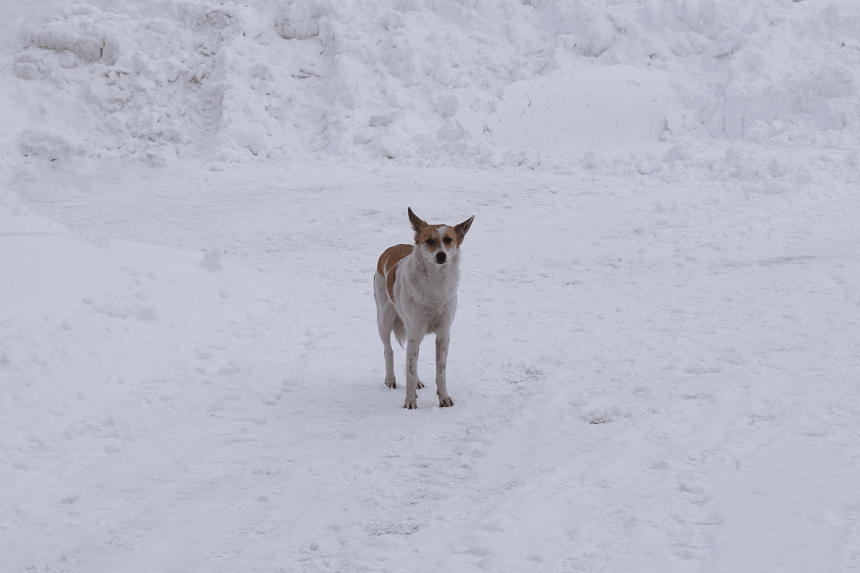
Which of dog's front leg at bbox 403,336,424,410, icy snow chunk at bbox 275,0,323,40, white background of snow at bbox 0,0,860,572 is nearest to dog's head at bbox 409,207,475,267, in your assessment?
dog's front leg at bbox 403,336,424,410

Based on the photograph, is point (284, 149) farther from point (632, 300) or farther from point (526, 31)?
point (632, 300)

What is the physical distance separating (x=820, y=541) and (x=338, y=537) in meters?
2.24

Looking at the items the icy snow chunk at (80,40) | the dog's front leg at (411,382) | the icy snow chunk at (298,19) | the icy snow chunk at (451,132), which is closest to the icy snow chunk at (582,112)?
the icy snow chunk at (451,132)

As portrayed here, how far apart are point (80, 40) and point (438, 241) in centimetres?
1616

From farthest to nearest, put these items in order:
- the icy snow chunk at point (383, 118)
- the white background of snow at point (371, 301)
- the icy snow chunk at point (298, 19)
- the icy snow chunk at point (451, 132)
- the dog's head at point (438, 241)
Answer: the icy snow chunk at point (298, 19), the icy snow chunk at point (383, 118), the icy snow chunk at point (451, 132), the dog's head at point (438, 241), the white background of snow at point (371, 301)

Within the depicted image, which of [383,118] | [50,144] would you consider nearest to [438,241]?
[383,118]

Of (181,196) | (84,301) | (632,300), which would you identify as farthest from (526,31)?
(84,301)

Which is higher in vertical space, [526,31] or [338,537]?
[526,31]

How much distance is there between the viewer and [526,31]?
19406 millimetres

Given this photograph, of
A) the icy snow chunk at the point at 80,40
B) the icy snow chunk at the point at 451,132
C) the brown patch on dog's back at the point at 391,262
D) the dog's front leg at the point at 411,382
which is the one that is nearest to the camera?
the dog's front leg at the point at 411,382

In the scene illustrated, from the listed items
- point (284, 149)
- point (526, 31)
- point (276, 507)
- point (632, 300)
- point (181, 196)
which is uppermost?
point (526, 31)

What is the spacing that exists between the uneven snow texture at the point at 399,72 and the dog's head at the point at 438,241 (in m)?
10.0

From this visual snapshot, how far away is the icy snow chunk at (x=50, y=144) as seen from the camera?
1465 centimetres

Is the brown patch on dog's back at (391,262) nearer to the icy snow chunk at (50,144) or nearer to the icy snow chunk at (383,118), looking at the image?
the icy snow chunk at (383,118)
